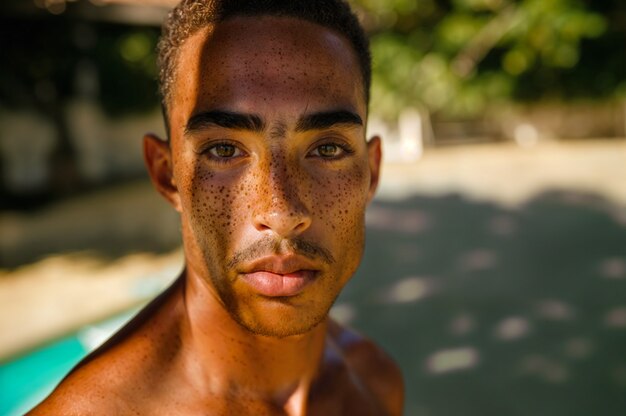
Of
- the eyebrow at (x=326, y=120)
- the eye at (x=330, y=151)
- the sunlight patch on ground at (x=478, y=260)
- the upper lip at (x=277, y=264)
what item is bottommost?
the upper lip at (x=277, y=264)

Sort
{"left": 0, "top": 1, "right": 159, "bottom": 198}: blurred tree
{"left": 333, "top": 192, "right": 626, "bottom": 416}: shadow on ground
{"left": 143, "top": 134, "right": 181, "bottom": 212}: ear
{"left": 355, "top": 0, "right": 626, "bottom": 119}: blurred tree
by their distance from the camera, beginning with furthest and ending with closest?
{"left": 355, "top": 0, "right": 626, "bottom": 119}: blurred tree
{"left": 0, "top": 1, "right": 159, "bottom": 198}: blurred tree
{"left": 333, "top": 192, "right": 626, "bottom": 416}: shadow on ground
{"left": 143, "top": 134, "right": 181, "bottom": 212}: ear

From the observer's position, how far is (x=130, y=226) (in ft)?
29.7

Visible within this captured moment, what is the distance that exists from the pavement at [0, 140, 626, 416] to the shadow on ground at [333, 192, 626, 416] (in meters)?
0.02

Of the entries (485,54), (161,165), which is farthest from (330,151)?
(485,54)

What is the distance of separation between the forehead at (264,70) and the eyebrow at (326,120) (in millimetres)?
13

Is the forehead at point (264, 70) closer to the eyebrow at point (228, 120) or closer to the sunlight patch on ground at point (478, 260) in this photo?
the eyebrow at point (228, 120)


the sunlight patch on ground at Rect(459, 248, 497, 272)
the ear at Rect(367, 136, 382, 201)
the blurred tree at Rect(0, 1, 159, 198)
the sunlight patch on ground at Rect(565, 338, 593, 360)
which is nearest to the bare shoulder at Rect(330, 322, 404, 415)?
the ear at Rect(367, 136, 382, 201)

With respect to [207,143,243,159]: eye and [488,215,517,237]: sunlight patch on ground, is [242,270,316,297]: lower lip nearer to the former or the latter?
[207,143,243,159]: eye

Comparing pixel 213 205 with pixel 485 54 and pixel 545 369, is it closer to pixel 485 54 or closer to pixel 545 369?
pixel 545 369

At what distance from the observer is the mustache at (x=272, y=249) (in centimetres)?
107

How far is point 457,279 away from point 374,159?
5855mm

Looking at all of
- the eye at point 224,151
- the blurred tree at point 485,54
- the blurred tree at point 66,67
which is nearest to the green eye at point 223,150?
the eye at point 224,151

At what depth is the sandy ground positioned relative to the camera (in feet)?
19.7

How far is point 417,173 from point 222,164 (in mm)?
11288
